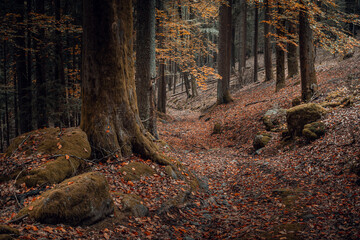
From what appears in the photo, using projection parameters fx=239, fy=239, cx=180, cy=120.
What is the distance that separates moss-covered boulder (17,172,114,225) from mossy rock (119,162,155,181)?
4.74ft

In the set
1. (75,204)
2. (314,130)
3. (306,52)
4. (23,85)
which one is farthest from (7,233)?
(306,52)

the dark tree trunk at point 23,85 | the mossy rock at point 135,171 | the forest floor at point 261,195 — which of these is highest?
the dark tree trunk at point 23,85

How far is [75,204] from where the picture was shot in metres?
3.69

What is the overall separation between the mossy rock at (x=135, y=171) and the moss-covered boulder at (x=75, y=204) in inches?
56.8

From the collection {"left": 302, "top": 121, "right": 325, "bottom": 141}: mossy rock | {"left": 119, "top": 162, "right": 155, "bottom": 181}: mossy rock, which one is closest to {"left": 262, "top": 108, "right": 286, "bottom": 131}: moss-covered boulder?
{"left": 302, "top": 121, "right": 325, "bottom": 141}: mossy rock

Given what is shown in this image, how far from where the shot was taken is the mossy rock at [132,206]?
455 centimetres

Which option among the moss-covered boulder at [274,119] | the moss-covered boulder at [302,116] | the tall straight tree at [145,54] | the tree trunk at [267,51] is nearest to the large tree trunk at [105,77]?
the tall straight tree at [145,54]

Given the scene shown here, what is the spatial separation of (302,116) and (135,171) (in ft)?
23.0

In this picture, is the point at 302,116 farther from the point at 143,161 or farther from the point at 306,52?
the point at 143,161

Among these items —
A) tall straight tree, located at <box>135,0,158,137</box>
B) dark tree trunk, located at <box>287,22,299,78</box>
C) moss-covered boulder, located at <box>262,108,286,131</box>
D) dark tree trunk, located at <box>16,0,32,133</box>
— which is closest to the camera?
tall straight tree, located at <box>135,0,158,137</box>

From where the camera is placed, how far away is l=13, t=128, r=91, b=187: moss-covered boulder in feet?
15.1

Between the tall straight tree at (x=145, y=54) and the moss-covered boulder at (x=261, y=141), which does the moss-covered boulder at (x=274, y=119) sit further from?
the tall straight tree at (x=145, y=54)

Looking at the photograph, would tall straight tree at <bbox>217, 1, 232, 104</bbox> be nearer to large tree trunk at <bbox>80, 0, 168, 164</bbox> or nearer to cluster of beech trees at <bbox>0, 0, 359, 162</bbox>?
cluster of beech trees at <bbox>0, 0, 359, 162</bbox>

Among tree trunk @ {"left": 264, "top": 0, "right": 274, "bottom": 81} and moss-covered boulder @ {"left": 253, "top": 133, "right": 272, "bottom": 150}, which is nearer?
moss-covered boulder @ {"left": 253, "top": 133, "right": 272, "bottom": 150}
